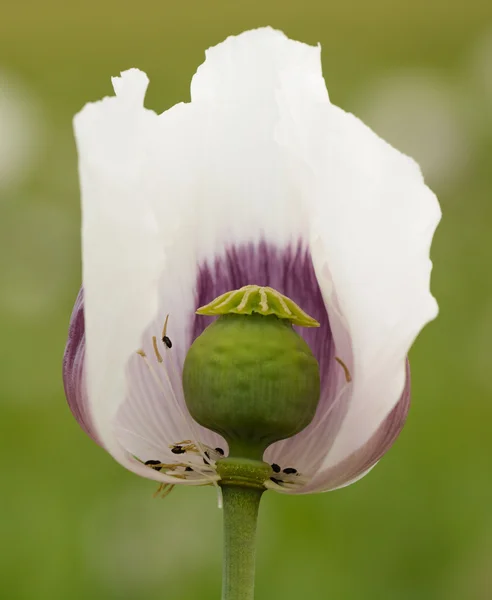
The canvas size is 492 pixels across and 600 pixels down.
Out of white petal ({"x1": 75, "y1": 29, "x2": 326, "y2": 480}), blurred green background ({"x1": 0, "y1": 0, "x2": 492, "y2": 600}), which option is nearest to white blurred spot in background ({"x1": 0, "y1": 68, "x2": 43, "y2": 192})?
blurred green background ({"x1": 0, "y1": 0, "x2": 492, "y2": 600})

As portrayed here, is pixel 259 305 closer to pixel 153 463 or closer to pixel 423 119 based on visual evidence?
pixel 153 463

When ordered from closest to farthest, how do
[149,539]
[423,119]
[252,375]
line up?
[252,375] < [149,539] < [423,119]

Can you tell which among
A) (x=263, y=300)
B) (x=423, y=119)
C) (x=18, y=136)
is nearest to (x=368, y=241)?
(x=263, y=300)

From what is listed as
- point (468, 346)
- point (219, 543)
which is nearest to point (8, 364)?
point (219, 543)

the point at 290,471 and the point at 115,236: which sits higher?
the point at 115,236

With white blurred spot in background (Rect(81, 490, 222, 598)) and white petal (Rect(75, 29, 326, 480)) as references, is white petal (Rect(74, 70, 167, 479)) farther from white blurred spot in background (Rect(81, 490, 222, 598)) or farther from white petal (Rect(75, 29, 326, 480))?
white blurred spot in background (Rect(81, 490, 222, 598))

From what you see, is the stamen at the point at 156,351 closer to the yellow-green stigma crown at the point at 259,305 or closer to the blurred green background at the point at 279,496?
the yellow-green stigma crown at the point at 259,305
